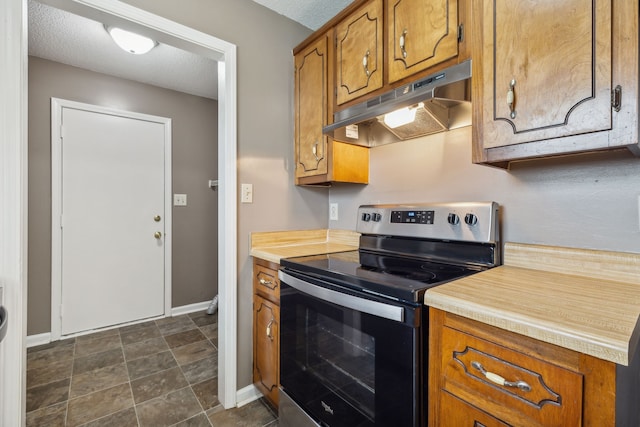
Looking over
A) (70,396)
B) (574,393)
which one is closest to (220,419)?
(70,396)

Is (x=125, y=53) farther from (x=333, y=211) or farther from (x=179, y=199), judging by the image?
(x=333, y=211)

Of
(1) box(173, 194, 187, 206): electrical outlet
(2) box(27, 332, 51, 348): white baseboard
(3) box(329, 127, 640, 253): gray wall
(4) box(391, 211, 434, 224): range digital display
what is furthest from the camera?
(1) box(173, 194, 187, 206): electrical outlet

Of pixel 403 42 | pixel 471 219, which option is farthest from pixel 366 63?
pixel 471 219

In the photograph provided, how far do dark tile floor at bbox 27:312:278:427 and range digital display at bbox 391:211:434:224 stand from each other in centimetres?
126

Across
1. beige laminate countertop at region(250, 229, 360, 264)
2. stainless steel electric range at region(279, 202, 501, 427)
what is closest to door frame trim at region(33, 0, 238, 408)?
beige laminate countertop at region(250, 229, 360, 264)

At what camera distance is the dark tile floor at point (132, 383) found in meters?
1.54

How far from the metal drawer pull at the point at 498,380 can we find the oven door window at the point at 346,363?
0.51 ft

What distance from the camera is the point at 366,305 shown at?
94 centimetres

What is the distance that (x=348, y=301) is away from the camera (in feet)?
3.29

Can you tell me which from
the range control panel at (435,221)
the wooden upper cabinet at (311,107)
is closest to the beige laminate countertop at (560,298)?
the range control panel at (435,221)

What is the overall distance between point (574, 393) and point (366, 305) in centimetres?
52

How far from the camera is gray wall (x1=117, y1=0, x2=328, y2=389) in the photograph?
5.48 feet

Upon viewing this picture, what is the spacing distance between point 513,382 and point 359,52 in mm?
1479

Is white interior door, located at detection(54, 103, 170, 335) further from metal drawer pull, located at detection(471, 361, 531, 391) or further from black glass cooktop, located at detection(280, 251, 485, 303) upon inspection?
metal drawer pull, located at detection(471, 361, 531, 391)
